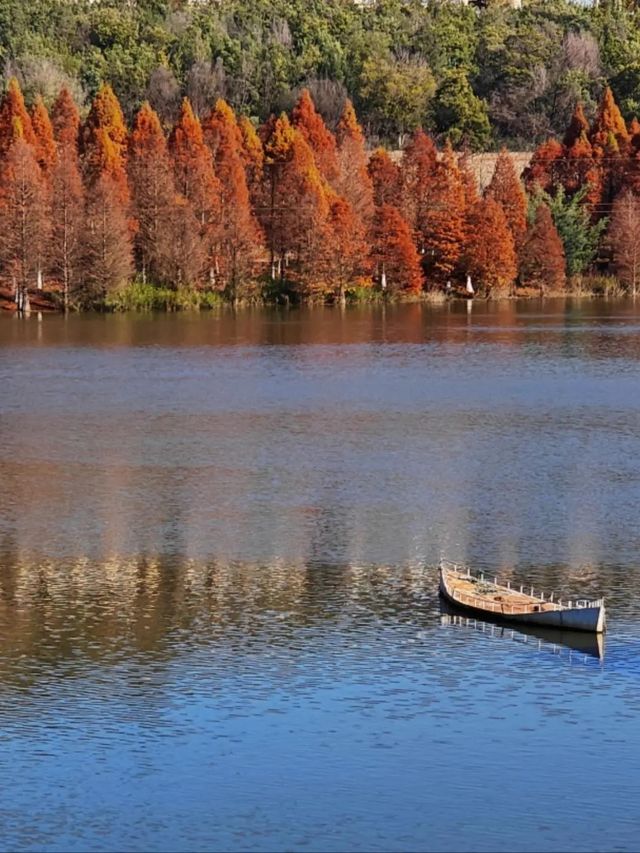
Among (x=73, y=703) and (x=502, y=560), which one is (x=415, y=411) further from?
(x=73, y=703)

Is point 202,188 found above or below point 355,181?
below

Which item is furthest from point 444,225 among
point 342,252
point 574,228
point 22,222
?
point 22,222

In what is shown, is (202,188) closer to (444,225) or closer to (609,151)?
(444,225)

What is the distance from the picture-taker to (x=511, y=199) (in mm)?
105625

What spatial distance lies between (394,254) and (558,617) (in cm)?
7341

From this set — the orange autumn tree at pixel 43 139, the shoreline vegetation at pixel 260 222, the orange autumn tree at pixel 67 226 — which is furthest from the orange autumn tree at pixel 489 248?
the orange autumn tree at pixel 43 139

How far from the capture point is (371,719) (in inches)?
860

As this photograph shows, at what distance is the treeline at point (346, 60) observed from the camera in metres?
145

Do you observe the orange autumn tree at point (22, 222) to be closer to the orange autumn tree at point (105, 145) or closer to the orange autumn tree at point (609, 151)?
the orange autumn tree at point (105, 145)

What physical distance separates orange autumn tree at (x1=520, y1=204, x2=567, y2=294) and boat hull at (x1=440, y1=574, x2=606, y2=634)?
7920 centimetres

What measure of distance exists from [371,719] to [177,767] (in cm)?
303

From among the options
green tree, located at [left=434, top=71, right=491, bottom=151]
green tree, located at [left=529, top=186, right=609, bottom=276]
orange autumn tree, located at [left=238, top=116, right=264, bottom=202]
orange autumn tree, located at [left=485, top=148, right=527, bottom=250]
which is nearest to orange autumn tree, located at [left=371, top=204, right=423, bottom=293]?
orange autumn tree, located at [left=485, top=148, right=527, bottom=250]

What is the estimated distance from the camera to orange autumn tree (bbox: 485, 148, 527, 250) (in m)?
105

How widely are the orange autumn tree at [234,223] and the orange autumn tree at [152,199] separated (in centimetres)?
358
